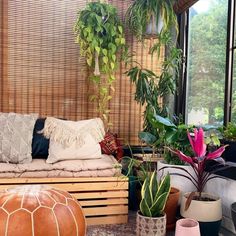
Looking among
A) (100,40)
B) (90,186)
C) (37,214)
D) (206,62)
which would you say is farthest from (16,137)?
(206,62)

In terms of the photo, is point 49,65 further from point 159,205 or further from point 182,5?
point 159,205

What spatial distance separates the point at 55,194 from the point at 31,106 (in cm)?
203

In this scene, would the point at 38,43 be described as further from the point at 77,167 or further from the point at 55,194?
the point at 55,194

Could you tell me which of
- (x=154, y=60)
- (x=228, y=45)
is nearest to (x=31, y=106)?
(x=154, y=60)

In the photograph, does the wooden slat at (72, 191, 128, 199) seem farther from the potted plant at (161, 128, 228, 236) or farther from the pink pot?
the pink pot

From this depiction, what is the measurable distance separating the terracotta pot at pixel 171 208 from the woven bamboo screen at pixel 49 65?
4.56ft

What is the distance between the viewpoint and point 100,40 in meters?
2.88

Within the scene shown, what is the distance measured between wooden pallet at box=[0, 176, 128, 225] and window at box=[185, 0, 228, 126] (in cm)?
113

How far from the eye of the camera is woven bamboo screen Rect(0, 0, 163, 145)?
10.1 feet

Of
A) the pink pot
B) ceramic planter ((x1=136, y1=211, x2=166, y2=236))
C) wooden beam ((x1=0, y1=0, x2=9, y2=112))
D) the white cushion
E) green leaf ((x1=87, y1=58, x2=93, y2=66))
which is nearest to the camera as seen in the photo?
the pink pot

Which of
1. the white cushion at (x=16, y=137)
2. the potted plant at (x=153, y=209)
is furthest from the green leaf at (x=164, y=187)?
the white cushion at (x=16, y=137)

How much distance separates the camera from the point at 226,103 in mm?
2475

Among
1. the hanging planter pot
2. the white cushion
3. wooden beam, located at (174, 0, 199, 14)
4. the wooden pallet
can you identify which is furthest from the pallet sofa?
wooden beam, located at (174, 0, 199, 14)

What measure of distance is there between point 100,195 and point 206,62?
1.65 metres
